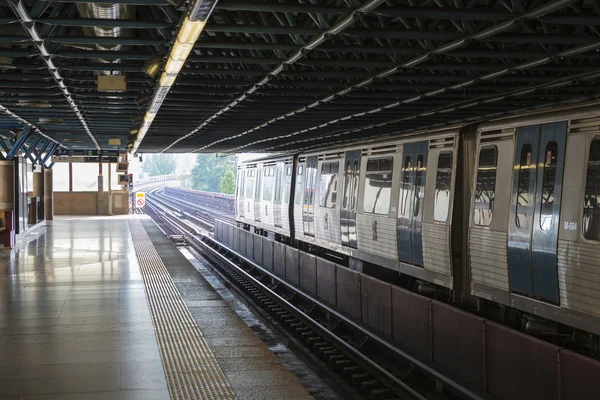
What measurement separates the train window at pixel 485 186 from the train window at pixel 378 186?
132 inches

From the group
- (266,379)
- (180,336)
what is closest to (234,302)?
(180,336)

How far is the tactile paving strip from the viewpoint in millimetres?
8359

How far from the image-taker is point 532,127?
8.70 meters

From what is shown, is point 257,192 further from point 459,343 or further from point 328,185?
point 459,343

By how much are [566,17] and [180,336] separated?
6881mm

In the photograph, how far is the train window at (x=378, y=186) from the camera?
13383 millimetres

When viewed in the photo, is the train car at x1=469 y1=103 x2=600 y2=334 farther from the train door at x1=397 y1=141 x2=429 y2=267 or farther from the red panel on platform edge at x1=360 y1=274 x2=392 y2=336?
the train door at x1=397 y1=141 x2=429 y2=267

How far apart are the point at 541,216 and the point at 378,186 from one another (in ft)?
→ 18.6

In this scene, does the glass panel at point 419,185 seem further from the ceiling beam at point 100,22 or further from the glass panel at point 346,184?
the ceiling beam at point 100,22

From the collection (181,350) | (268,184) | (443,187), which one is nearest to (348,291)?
(443,187)

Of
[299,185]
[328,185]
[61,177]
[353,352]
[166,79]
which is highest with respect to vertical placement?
[166,79]

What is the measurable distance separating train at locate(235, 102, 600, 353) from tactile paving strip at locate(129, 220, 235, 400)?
11.8ft

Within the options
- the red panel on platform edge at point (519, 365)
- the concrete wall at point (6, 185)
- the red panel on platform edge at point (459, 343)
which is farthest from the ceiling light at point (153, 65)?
the concrete wall at point (6, 185)

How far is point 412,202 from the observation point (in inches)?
480
